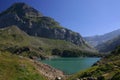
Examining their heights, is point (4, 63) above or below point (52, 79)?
above

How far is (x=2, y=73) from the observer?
2477 inches

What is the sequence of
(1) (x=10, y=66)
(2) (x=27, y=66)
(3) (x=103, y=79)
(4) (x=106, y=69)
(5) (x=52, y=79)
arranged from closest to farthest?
1. (3) (x=103, y=79)
2. (4) (x=106, y=69)
3. (1) (x=10, y=66)
4. (2) (x=27, y=66)
5. (5) (x=52, y=79)

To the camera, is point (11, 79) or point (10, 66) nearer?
point (11, 79)

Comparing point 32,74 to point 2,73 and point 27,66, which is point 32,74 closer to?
point 27,66

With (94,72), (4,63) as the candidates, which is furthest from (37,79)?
(94,72)

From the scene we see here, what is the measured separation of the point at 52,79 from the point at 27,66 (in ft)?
33.9

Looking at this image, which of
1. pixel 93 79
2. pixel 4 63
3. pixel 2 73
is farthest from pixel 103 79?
pixel 4 63

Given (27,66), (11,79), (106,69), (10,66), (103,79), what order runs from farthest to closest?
(27,66)
(10,66)
(106,69)
(11,79)
(103,79)

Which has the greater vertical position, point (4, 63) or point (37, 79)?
point (4, 63)

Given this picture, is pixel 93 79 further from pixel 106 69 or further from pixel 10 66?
pixel 10 66

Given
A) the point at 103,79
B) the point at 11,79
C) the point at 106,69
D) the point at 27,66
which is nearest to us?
the point at 103,79

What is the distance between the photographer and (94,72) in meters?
65.0

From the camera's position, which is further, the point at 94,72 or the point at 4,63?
the point at 4,63

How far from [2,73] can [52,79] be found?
20814mm
